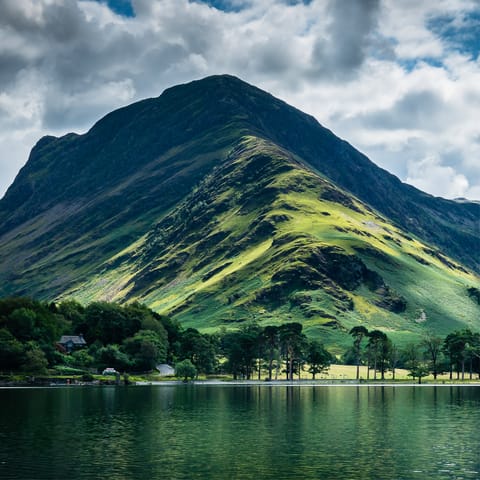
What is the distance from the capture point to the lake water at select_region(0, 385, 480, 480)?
75.0m

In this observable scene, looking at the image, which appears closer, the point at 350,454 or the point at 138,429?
the point at 350,454

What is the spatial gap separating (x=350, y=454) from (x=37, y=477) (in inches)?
1332

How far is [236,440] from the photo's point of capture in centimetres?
9762

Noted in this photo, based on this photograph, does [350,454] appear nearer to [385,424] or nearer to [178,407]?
[385,424]

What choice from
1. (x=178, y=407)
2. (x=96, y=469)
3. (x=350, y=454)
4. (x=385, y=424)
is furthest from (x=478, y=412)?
(x=96, y=469)

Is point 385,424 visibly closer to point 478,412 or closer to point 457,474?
point 478,412

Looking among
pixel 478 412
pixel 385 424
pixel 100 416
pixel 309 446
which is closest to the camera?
pixel 309 446

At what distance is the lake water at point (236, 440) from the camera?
246 feet

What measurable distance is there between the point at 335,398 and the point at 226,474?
112 meters

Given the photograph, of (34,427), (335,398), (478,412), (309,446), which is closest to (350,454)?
(309,446)

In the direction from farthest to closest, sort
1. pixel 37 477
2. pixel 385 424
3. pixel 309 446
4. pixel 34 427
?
pixel 385 424, pixel 34 427, pixel 309 446, pixel 37 477

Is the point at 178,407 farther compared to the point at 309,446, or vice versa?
the point at 178,407

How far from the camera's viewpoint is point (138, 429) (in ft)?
358

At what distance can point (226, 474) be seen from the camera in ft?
240
